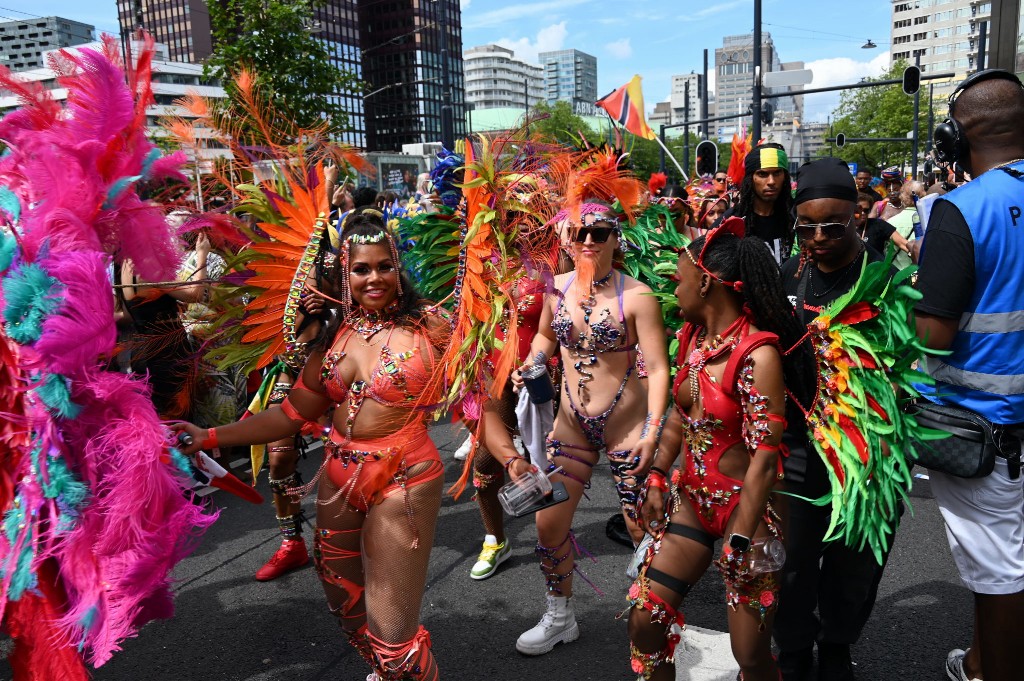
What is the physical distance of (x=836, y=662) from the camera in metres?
2.96

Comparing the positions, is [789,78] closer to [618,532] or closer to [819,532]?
[618,532]

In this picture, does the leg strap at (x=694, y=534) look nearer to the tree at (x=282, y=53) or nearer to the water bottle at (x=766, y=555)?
the water bottle at (x=766, y=555)

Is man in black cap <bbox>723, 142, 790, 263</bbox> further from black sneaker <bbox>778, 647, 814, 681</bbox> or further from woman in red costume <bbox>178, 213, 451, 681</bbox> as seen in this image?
woman in red costume <bbox>178, 213, 451, 681</bbox>

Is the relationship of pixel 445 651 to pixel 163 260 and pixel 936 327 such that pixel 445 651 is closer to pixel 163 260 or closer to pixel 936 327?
pixel 163 260

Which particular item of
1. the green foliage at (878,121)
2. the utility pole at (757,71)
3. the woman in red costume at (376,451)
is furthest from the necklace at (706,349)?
the green foliage at (878,121)

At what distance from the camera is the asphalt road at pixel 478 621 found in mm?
3406

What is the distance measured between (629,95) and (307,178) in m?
4.92

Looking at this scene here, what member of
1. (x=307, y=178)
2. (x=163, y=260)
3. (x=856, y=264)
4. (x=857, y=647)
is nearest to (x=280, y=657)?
(x=163, y=260)

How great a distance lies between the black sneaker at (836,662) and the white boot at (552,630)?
3.71ft

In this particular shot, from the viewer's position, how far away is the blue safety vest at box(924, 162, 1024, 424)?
97.4 inches

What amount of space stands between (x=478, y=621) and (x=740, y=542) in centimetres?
184

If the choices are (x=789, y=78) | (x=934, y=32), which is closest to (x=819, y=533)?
(x=789, y=78)

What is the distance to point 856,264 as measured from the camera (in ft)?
9.85

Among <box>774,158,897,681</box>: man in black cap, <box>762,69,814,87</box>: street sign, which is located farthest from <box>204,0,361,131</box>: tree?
<box>762,69,814,87</box>: street sign
